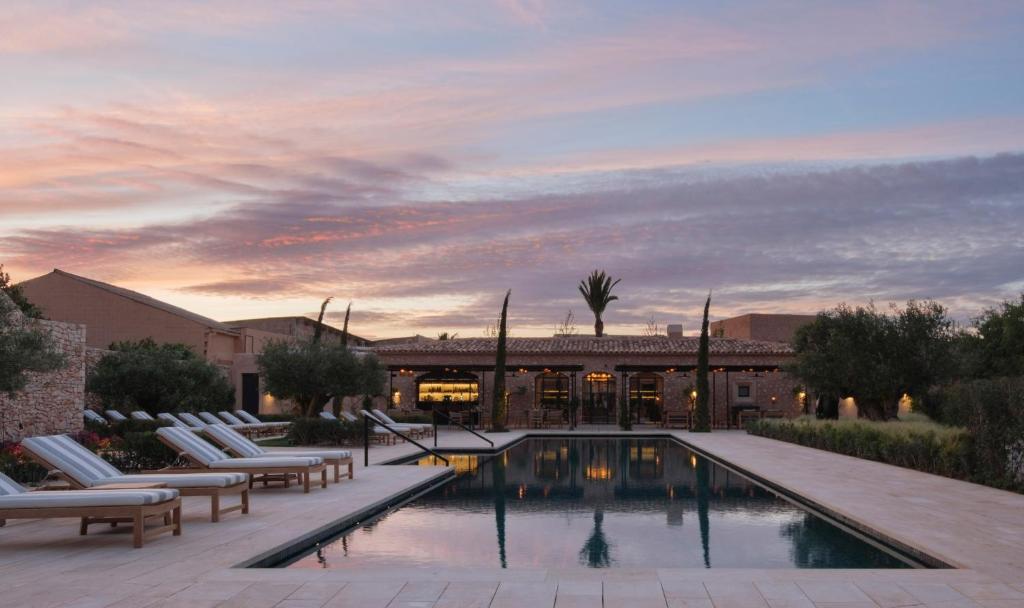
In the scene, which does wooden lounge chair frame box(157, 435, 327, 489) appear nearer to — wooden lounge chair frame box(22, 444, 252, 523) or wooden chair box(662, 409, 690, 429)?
wooden lounge chair frame box(22, 444, 252, 523)

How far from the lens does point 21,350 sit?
11.3 meters

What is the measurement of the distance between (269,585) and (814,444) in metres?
16.4

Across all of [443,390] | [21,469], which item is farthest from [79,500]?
[443,390]

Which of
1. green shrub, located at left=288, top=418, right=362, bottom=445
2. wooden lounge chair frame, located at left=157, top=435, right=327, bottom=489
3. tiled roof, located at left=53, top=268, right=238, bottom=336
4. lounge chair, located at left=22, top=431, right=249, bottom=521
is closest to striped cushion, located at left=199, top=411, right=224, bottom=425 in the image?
green shrub, located at left=288, top=418, right=362, bottom=445

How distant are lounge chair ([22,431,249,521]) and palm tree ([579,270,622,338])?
1617 inches

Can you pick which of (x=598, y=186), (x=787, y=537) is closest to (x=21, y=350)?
(x=787, y=537)

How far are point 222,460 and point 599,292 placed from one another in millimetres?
39683

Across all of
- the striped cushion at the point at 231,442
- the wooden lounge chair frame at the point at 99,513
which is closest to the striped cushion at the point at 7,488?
the wooden lounge chair frame at the point at 99,513

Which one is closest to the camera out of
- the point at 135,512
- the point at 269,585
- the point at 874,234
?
the point at 269,585

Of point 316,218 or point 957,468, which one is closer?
point 957,468

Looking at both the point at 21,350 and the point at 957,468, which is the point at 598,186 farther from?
the point at 21,350

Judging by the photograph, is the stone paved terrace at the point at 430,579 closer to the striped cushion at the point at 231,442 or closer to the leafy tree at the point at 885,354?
the striped cushion at the point at 231,442

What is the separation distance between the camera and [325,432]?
19.5 m

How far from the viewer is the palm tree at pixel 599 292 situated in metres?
48.8
